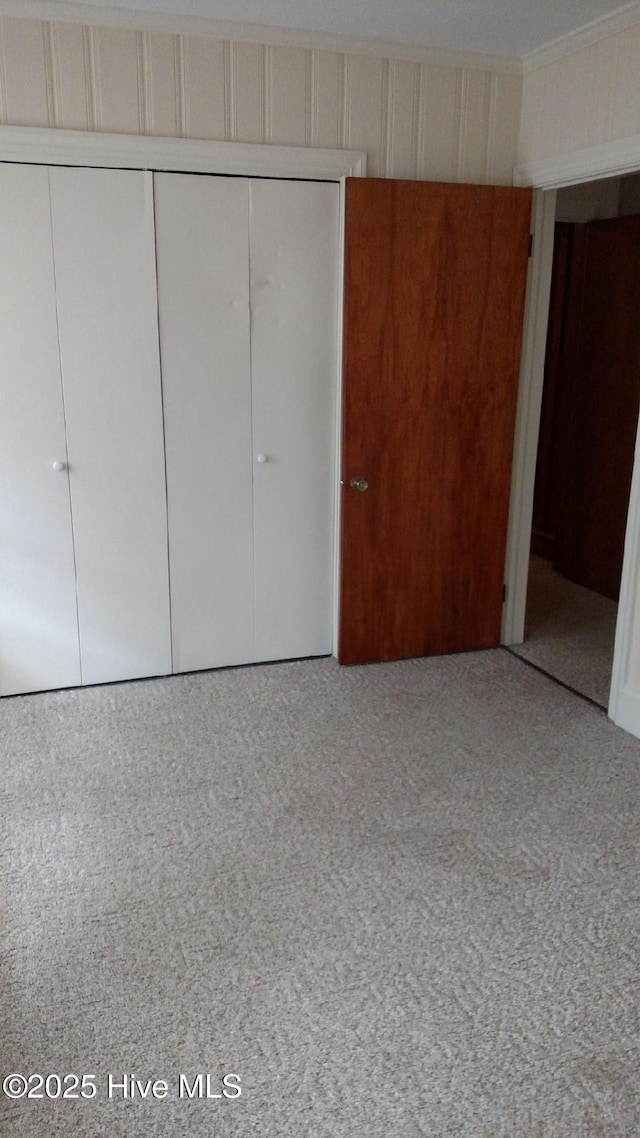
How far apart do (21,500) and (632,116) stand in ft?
8.82

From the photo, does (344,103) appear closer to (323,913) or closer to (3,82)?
(3,82)

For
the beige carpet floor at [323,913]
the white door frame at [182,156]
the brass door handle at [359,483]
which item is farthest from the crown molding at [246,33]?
the beige carpet floor at [323,913]

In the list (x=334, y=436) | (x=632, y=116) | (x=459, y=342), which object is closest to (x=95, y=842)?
(x=334, y=436)

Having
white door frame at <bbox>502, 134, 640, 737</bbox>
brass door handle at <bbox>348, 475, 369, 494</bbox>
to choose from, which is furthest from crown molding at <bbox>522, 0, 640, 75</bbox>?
brass door handle at <bbox>348, 475, 369, 494</bbox>

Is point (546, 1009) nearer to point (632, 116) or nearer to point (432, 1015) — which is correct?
point (432, 1015)

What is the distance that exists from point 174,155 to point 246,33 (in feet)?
1.76

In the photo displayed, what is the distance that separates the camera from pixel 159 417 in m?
3.63

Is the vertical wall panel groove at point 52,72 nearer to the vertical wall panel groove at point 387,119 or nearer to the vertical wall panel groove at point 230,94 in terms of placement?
the vertical wall panel groove at point 230,94

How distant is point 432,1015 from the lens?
205 centimetres

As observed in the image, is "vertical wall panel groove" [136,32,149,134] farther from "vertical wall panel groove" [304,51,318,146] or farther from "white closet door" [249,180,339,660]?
"vertical wall panel groove" [304,51,318,146]

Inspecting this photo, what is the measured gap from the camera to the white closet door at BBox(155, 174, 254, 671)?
3.50m

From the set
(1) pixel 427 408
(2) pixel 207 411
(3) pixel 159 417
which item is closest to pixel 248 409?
(2) pixel 207 411

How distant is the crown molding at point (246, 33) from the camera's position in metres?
3.14

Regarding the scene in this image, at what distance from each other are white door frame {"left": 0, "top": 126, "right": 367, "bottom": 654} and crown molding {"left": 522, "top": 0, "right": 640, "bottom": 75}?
2.72ft
